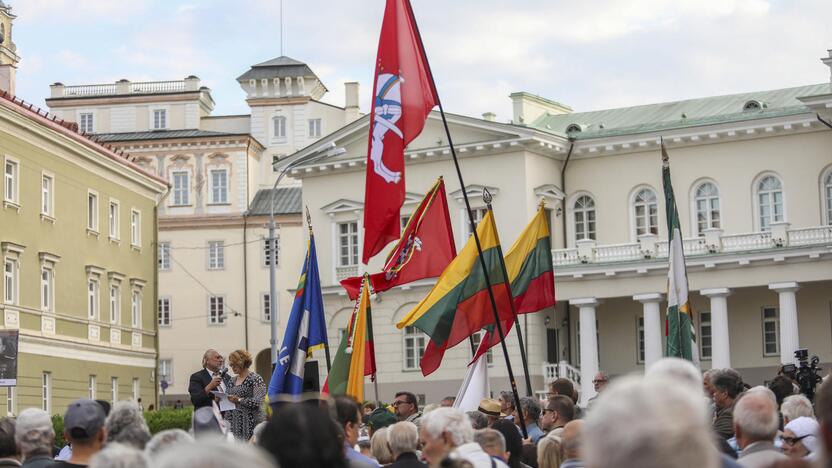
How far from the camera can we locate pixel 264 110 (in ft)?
275

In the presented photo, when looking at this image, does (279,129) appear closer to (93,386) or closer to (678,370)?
(93,386)

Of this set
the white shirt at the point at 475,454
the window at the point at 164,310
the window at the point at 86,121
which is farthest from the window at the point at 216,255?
the white shirt at the point at 475,454

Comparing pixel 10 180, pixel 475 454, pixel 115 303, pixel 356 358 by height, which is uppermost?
pixel 10 180

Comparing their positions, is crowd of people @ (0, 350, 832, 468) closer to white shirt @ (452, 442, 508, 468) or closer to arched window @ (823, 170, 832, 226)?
white shirt @ (452, 442, 508, 468)

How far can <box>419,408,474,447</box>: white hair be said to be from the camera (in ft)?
27.5

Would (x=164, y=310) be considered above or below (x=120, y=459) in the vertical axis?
above

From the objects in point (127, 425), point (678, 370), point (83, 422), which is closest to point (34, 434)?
point (83, 422)

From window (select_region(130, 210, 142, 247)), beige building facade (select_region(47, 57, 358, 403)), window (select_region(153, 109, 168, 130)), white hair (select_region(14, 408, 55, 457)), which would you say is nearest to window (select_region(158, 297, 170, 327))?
beige building facade (select_region(47, 57, 358, 403))

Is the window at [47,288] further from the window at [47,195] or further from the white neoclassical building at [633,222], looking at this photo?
the white neoclassical building at [633,222]

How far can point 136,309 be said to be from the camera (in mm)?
54844

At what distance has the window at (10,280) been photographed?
141ft

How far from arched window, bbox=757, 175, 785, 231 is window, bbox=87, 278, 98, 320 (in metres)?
22.4

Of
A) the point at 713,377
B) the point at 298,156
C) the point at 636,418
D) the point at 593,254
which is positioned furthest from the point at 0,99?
the point at 636,418

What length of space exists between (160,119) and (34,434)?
7574 cm
